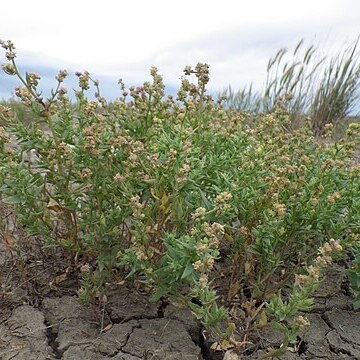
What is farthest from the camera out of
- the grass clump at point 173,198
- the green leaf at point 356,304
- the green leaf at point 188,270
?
the green leaf at point 356,304

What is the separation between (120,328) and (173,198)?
0.77 metres

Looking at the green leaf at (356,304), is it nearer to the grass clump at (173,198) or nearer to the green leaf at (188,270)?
the grass clump at (173,198)

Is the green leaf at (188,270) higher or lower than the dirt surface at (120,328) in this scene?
higher

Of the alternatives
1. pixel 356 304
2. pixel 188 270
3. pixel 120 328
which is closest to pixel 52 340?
pixel 120 328

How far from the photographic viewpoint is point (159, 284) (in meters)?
2.40

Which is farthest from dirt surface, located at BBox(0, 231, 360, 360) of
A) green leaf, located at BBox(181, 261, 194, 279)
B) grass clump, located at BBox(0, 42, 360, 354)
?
green leaf, located at BBox(181, 261, 194, 279)

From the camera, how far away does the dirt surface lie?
2.59 meters

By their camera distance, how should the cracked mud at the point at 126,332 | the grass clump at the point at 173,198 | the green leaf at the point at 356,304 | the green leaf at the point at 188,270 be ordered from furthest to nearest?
1. the green leaf at the point at 356,304
2. the cracked mud at the point at 126,332
3. the grass clump at the point at 173,198
4. the green leaf at the point at 188,270

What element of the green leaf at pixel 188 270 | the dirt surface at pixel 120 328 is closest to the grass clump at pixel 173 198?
the green leaf at pixel 188 270

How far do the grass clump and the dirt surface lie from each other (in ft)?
0.43

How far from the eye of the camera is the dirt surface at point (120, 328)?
2590 millimetres

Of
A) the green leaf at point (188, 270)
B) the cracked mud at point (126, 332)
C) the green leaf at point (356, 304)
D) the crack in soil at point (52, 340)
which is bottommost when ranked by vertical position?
the crack in soil at point (52, 340)

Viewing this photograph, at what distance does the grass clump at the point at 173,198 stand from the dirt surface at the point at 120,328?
0.13 metres

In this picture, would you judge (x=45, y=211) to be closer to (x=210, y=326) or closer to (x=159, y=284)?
(x=159, y=284)
